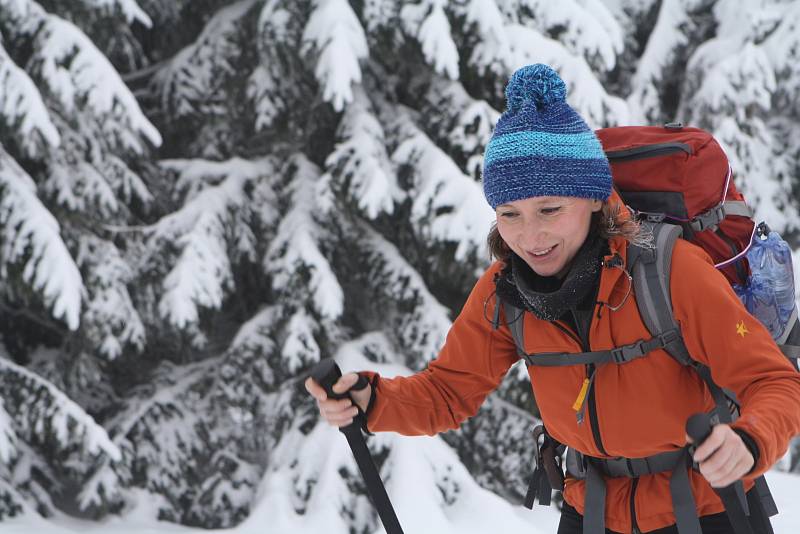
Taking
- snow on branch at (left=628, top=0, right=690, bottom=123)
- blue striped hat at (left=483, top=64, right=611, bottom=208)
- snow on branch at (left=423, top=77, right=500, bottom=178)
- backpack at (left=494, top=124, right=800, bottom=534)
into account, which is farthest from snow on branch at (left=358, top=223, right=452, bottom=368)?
blue striped hat at (left=483, top=64, right=611, bottom=208)

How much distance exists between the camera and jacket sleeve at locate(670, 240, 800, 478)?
1653 millimetres

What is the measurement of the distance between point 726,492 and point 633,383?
1.38ft

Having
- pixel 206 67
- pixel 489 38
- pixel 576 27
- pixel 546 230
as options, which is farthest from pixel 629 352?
pixel 206 67

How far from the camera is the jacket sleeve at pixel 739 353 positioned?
165 cm

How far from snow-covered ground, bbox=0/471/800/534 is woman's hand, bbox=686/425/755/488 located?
446cm

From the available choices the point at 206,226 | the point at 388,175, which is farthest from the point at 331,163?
the point at 206,226

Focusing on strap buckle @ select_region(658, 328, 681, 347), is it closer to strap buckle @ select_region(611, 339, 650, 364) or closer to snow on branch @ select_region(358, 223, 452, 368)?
strap buckle @ select_region(611, 339, 650, 364)

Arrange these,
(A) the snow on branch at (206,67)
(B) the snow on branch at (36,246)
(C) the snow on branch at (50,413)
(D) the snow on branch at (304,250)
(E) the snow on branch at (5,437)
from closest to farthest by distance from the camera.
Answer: (E) the snow on branch at (5,437), (B) the snow on branch at (36,246), (C) the snow on branch at (50,413), (D) the snow on branch at (304,250), (A) the snow on branch at (206,67)

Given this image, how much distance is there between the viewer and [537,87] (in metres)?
2.12

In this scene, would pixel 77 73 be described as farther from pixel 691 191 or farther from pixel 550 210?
pixel 691 191

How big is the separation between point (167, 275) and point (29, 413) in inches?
52.7

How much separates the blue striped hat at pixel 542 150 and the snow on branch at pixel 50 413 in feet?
13.8

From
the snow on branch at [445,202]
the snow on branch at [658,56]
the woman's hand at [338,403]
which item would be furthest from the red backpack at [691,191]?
the snow on branch at [658,56]

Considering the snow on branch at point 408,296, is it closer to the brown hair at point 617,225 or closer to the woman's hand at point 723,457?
the brown hair at point 617,225
